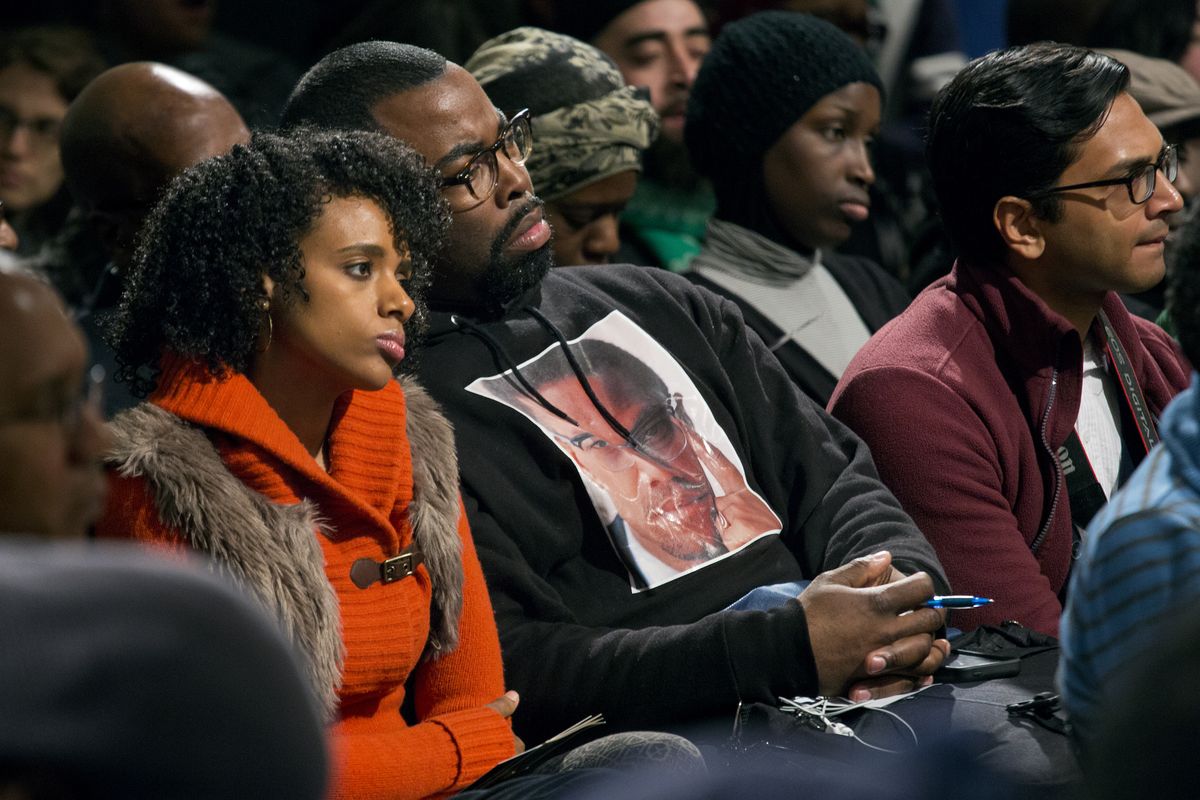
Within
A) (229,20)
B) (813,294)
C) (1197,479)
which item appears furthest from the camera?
(229,20)

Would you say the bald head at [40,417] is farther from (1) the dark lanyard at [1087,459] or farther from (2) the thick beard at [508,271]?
(1) the dark lanyard at [1087,459]

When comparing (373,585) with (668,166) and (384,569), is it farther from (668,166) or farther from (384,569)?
(668,166)

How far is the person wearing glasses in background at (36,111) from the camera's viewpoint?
493cm

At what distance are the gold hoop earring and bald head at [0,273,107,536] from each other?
2.92 ft

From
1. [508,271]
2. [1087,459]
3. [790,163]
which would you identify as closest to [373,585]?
[508,271]

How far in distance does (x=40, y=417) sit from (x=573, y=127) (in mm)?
2499

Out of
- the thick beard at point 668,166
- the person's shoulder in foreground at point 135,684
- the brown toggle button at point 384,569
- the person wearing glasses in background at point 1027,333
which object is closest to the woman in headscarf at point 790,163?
the thick beard at point 668,166

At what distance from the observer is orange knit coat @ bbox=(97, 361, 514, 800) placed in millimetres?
2459

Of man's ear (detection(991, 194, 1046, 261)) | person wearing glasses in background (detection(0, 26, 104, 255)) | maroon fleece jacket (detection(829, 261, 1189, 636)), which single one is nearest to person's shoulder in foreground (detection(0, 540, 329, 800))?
maroon fleece jacket (detection(829, 261, 1189, 636))

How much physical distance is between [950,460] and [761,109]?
1.46 metres

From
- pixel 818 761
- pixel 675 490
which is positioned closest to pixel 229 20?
pixel 675 490

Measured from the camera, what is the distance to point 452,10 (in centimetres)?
531

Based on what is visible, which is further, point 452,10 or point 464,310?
point 452,10

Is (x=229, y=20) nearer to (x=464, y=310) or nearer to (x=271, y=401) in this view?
(x=464, y=310)
